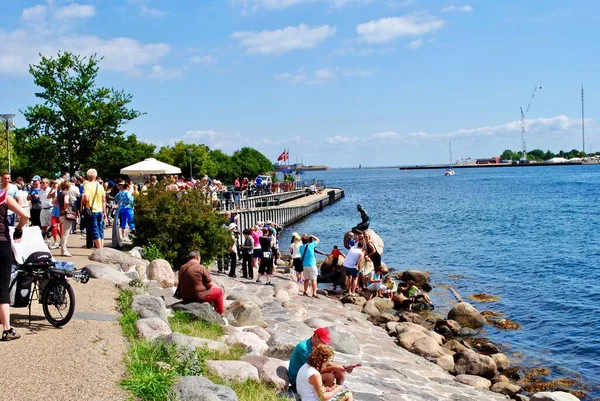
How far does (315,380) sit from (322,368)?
257mm

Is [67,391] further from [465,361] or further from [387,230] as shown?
[387,230]

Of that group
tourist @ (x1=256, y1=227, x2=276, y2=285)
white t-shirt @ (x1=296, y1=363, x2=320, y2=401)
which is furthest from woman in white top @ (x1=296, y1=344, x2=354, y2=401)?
tourist @ (x1=256, y1=227, x2=276, y2=285)

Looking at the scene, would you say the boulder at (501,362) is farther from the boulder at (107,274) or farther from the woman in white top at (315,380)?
the boulder at (107,274)

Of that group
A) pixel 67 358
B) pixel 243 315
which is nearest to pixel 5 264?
pixel 67 358

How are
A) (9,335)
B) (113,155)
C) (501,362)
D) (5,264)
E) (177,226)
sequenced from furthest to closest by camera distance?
(113,155) < (177,226) < (501,362) < (9,335) < (5,264)

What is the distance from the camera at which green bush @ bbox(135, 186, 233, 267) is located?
18625 millimetres

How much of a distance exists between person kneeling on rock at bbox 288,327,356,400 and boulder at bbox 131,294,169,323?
246cm

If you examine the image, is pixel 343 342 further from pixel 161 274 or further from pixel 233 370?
pixel 161 274

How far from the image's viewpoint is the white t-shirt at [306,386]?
806cm

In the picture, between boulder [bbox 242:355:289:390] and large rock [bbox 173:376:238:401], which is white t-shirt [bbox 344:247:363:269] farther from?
large rock [bbox 173:376:238:401]

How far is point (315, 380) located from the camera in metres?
8.02

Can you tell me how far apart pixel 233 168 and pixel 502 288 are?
77.1 meters

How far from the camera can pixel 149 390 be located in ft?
21.7

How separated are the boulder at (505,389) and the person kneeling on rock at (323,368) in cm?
574
